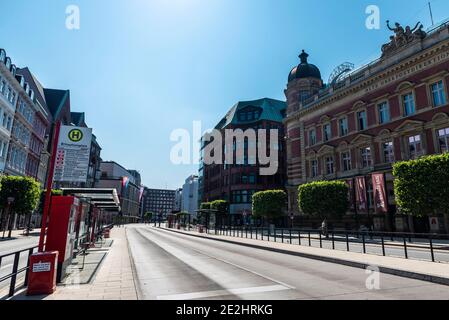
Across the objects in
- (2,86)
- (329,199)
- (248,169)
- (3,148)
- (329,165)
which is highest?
(2,86)

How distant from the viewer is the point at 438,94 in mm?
29734

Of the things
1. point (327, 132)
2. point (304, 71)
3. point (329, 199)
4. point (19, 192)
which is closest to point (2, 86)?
point (19, 192)

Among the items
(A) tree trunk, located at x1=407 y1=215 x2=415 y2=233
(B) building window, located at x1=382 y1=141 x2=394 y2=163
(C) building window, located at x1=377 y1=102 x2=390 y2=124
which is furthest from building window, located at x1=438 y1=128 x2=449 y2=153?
(A) tree trunk, located at x1=407 y1=215 x2=415 y2=233

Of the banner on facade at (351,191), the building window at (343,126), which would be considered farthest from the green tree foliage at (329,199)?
the building window at (343,126)

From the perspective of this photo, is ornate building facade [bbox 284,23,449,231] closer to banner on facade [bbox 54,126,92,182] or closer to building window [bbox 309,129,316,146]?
building window [bbox 309,129,316,146]

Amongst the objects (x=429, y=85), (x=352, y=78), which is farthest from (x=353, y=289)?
(x=352, y=78)

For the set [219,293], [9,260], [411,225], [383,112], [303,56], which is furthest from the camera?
[303,56]

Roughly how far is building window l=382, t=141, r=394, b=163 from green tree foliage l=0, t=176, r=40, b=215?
1580 inches

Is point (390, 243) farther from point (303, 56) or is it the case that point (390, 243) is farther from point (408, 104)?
point (303, 56)

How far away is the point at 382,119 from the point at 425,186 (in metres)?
16.0

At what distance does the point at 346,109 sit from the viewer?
4028 centimetres

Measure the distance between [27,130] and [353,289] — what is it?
53962 mm

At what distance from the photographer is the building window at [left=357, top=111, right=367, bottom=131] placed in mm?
37844
